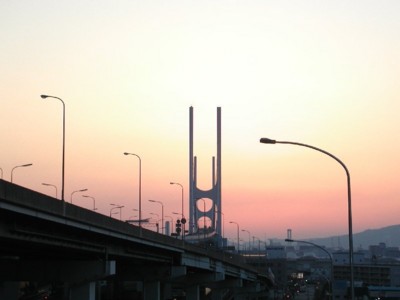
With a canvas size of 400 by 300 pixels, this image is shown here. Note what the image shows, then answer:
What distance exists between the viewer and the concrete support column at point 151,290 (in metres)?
83.7

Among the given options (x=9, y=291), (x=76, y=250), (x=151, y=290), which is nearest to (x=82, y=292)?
(x=76, y=250)

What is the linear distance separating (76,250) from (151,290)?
33.9m

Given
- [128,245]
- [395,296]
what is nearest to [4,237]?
[128,245]

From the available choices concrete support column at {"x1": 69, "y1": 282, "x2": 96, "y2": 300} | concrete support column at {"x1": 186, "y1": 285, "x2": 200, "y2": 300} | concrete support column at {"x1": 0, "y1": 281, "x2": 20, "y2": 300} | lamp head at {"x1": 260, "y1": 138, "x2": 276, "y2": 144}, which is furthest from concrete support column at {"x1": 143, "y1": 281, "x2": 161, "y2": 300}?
lamp head at {"x1": 260, "y1": 138, "x2": 276, "y2": 144}

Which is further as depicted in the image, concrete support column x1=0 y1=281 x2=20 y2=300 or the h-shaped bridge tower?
the h-shaped bridge tower

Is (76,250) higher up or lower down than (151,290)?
higher up

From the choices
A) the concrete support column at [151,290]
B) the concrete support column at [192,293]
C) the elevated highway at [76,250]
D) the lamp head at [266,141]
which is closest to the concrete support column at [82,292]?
the elevated highway at [76,250]

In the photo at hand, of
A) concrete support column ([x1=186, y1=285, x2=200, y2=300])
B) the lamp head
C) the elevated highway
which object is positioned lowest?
concrete support column ([x1=186, y1=285, x2=200, y2=300])

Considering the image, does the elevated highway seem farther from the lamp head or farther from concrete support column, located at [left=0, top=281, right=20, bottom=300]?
the lamp head

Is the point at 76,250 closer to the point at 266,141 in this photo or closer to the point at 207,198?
the point at 266,141

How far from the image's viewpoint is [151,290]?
83938 millimetres

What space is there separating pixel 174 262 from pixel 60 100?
35710mm

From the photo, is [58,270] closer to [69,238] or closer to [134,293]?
[69,238]

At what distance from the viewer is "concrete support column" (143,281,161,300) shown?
275 feet
